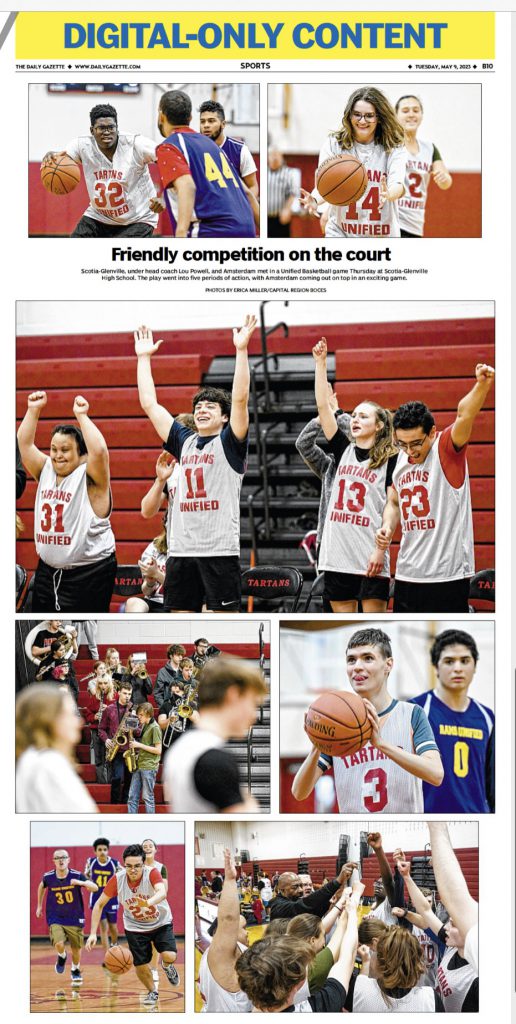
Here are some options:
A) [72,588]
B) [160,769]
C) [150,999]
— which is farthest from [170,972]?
[72,588]

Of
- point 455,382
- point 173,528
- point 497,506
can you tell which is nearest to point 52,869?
point 173,528

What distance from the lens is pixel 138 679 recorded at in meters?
3.78

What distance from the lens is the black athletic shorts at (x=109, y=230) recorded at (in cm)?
384

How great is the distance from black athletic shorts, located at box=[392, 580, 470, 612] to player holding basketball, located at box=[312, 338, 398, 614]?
0.37 ft

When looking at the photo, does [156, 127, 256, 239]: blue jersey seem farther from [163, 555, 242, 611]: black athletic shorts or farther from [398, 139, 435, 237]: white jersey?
[163, 555, 242, 611]: black athletic shorts

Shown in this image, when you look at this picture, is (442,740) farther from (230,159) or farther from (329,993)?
(230,159)

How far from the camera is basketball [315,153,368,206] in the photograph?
12.2 feet

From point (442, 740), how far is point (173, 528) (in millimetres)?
1302

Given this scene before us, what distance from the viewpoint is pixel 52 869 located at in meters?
3.74

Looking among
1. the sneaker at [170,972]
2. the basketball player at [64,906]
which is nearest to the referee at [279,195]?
the basketball player at [64,906]

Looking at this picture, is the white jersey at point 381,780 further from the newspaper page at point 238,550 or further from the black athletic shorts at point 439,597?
the black athletic shorts at point 439,597

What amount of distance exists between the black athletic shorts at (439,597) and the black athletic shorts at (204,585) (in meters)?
0.67

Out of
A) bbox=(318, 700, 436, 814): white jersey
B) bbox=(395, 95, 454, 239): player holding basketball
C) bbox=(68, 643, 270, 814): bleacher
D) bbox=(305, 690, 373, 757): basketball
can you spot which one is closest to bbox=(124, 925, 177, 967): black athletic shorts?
bbox=(68, 643, 270, 814): bleacher

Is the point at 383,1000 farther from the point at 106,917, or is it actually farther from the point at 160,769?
the point at 160,769
